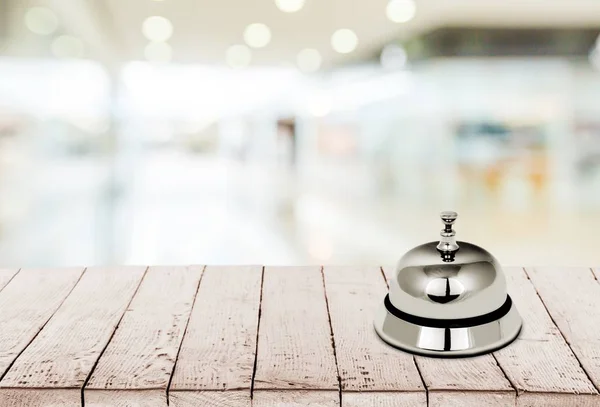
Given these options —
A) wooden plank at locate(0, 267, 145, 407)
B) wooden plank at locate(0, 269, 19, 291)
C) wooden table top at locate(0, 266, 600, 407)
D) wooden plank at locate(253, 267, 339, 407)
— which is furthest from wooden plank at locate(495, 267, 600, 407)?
wooden plank at locate(0, 269, 19, 291)

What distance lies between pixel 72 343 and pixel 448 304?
1.63ft

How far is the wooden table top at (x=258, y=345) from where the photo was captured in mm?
755

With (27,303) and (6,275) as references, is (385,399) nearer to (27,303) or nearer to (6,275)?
(27,303)

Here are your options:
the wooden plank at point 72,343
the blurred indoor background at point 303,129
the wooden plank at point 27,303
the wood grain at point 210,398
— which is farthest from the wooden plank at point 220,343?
the blurred indoor background at point 303,129

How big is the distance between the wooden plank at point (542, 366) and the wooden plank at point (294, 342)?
0.71ft

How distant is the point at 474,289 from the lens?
2.81 feet

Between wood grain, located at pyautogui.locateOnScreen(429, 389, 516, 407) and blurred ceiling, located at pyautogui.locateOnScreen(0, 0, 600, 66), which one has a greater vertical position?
blurred ceiling, located at pyautogui.locateOnScreen(0, 0, 600, 66)

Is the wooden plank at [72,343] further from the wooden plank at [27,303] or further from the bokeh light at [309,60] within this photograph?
the bokeh light at [309,60]

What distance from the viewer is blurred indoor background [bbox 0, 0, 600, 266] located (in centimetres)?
423

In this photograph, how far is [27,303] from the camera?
1062 mm

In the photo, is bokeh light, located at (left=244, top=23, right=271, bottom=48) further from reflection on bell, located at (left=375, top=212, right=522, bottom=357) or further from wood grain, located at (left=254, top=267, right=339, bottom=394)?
reflection on bell, located at (left=375, top=212, right=522, bottom=357)

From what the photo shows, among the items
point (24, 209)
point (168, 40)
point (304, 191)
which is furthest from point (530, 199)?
point (24, 209)

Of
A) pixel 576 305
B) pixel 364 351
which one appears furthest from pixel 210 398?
pixel 576 305

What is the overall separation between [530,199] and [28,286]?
4447mm
